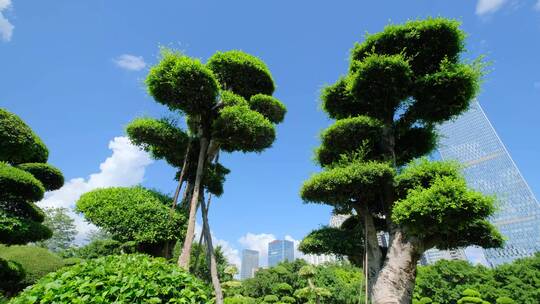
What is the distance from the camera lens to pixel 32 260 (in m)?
13.4

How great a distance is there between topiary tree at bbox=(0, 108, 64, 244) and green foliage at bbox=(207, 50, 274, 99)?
204 inches

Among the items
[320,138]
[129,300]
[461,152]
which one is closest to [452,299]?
[320,138]

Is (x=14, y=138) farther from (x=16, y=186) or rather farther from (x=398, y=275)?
(x=398, y=275)

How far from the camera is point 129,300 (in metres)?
2.91

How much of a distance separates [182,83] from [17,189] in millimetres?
5446

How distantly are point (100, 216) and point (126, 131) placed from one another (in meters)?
2.09

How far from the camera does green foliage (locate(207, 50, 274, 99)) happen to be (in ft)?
28.0

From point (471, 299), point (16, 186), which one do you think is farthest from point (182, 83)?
point (471, 299)

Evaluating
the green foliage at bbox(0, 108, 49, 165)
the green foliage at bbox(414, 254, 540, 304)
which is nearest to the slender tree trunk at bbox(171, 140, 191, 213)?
the green foliage at bbox(0, 108, 49, 165)

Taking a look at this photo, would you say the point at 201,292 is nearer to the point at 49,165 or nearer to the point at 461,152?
the point at 49,165

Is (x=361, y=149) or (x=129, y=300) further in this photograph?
(x=361, y=149)

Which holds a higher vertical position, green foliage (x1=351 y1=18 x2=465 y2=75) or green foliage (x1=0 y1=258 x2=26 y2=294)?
green foliage (x1=351 y1=18 x2=465 y2=75)

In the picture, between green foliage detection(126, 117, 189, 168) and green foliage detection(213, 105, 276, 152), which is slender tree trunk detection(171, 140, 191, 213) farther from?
green foliage detection(213, 105, 276, 152)

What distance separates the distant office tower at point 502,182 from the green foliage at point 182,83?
63333 mm
